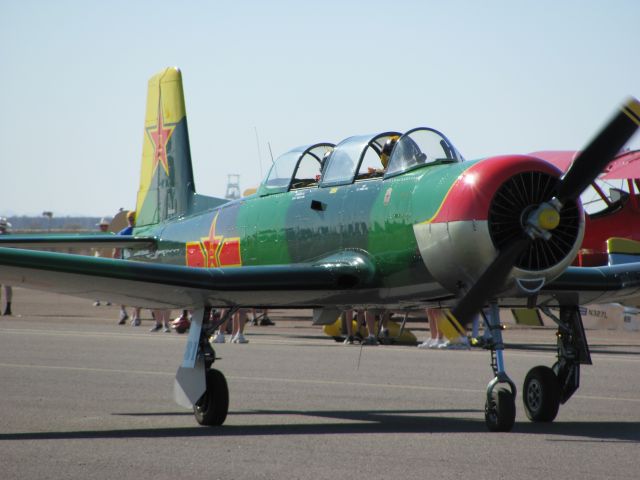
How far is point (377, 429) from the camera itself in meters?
10.2

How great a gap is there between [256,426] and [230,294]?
1.23 meters

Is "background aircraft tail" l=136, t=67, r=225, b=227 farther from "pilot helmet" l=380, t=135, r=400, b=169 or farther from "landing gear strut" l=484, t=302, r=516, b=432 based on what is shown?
"landing gear strut" l=484, t=302, r=516, b=432

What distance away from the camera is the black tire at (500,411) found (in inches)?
388

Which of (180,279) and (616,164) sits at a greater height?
(616,164)

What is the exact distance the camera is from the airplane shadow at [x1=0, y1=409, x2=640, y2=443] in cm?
966

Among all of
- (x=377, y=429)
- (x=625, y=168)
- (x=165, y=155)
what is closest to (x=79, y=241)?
(x=165, y=155)

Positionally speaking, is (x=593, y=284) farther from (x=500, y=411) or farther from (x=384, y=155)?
(x=384, y=155)

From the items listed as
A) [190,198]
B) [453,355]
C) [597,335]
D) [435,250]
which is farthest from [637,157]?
[435,250]

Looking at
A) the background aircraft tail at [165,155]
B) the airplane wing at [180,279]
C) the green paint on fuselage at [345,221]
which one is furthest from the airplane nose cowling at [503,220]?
the background aircraft tail at [165,155]

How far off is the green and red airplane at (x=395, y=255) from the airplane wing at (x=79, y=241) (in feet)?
7.16

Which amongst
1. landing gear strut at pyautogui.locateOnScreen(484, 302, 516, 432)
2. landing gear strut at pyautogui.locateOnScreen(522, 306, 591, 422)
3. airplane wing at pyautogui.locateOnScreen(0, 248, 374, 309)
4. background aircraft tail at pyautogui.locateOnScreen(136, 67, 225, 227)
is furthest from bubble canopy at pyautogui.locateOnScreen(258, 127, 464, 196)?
background aircraft tail at pyautogui.locateOnScreen(136, 67, 225, 227)

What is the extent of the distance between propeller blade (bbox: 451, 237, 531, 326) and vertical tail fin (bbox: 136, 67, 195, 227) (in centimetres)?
724

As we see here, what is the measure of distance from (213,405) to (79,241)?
6.20 m

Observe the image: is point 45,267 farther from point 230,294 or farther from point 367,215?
point 367,215
